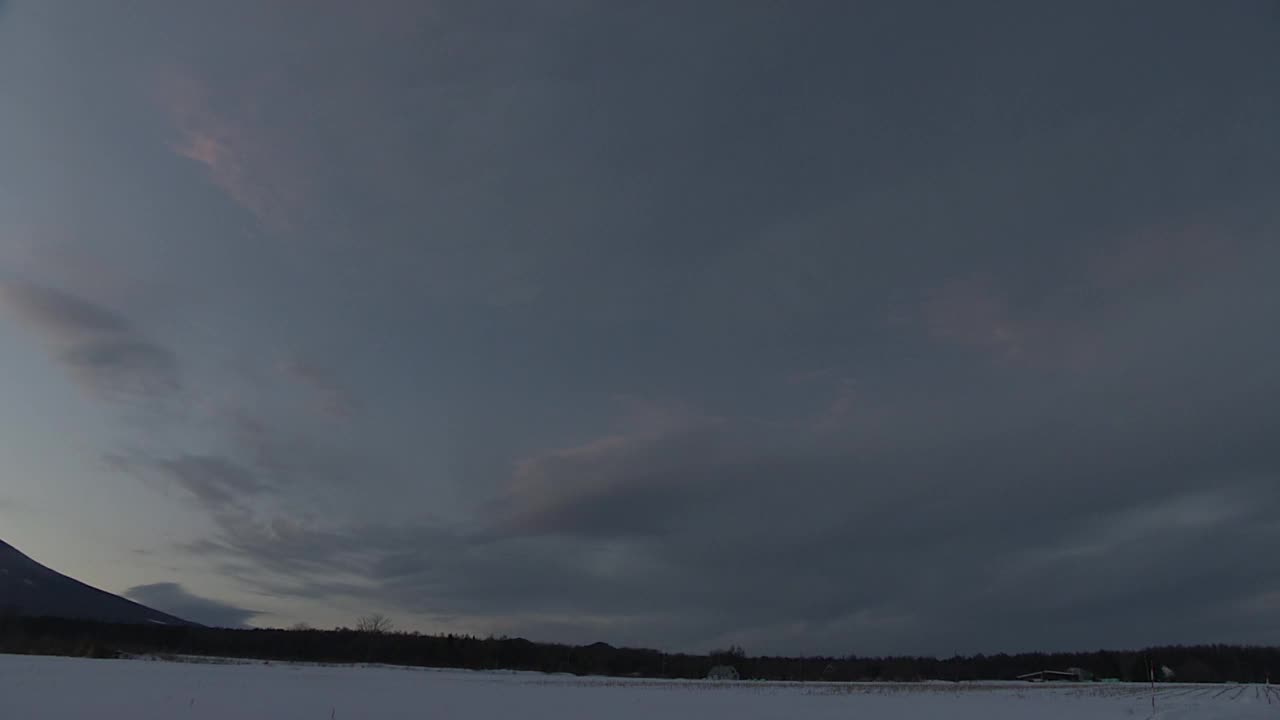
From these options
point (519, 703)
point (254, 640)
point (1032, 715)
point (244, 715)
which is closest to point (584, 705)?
point (519, 703)

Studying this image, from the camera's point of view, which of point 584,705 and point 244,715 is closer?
point 244,715

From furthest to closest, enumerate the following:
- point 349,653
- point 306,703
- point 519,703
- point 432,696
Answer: point 349,653, point 432,696, point 519,703, point 306,703

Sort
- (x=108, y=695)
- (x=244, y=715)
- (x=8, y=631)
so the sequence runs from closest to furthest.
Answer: (x=244, y=715), (x=108, y=695), (x=8, y=631)

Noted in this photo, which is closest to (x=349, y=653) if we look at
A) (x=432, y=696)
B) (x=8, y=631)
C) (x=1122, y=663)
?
(x=8, y=631)

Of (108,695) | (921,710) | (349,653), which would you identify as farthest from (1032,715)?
(349,653)

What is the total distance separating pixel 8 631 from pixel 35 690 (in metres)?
126

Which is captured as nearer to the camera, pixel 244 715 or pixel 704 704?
pixel 244 715

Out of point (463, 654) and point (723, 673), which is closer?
point (723, 673)

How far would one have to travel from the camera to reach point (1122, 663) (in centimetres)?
16788

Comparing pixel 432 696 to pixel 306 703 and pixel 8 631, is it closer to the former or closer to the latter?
pixel 306 703

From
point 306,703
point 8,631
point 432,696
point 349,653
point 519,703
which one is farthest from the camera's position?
point 349,653

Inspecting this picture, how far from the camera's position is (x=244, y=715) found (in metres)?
24.6

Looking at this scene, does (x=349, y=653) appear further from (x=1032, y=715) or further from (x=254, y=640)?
(x=1032, y=715)

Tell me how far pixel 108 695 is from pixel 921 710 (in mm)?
35869
